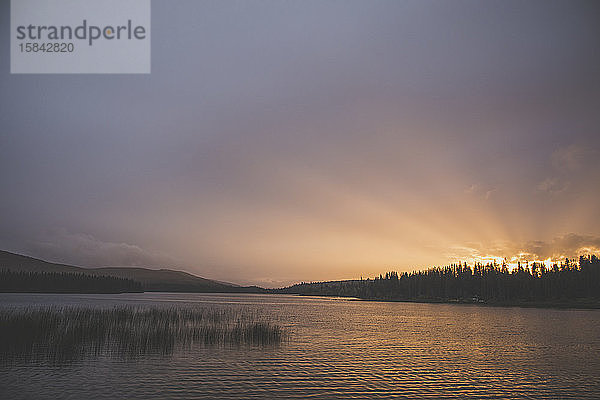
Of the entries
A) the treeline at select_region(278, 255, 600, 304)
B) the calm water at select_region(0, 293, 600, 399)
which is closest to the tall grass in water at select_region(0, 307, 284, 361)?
the calm water at select_region(0, 293, 600, 399)

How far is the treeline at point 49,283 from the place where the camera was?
522 ft

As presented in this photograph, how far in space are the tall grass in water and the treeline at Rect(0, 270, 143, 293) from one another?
145 m

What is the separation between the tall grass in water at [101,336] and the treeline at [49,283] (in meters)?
145

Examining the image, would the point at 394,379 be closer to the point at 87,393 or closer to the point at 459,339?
the point at 87,393

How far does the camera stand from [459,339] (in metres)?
44.6

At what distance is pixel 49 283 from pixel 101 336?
15789 cm

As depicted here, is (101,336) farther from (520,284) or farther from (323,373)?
(520,284)

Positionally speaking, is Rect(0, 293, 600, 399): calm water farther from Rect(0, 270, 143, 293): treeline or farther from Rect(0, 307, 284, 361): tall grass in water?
Answer: Rect(0, 270, 143, 293): treeline

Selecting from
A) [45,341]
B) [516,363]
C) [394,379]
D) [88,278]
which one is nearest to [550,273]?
[516,363]

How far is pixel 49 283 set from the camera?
548 feet

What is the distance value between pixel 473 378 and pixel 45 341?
88.9 ft

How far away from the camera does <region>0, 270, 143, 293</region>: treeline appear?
159 meters

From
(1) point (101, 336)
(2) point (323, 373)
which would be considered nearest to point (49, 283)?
(1) point (101, 336)

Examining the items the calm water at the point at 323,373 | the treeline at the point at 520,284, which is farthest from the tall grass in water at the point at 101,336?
the treeline at the point at 520,284
